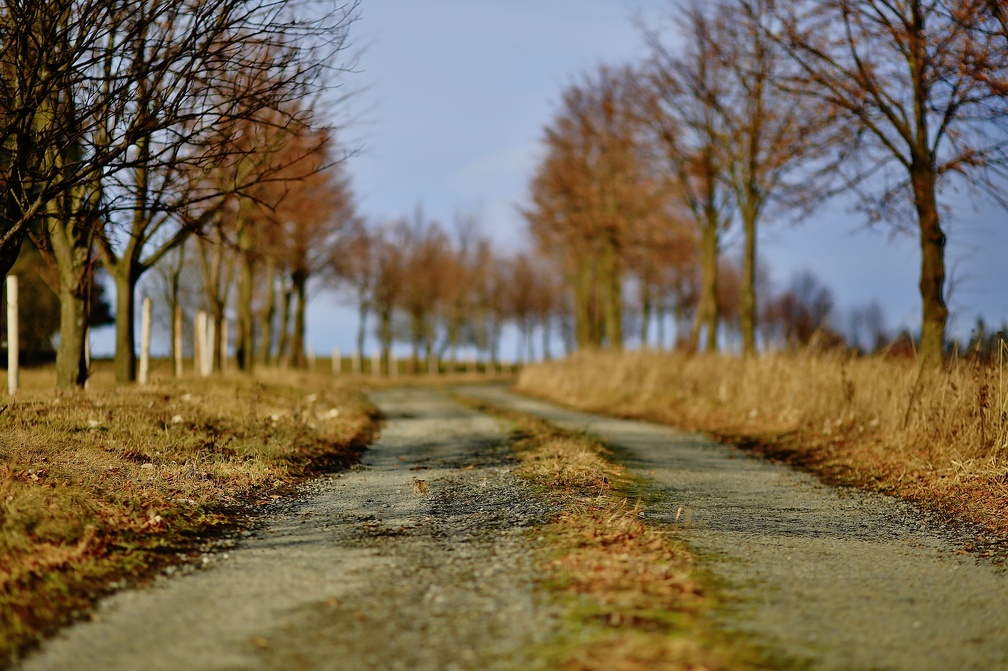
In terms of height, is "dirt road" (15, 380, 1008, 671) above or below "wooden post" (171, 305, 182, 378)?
below

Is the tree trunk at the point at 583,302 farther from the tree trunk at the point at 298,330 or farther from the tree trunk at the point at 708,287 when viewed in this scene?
the tree trunk at the point at 298,330

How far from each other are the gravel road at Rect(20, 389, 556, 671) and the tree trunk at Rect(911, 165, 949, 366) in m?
9.21

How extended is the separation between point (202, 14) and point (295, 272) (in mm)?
25349

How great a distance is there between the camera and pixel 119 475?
7.27 meters

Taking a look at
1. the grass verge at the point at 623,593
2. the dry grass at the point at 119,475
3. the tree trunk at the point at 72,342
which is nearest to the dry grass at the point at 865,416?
the grass verge at the point at 623,593

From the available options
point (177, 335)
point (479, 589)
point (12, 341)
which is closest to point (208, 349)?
point (177, 335)

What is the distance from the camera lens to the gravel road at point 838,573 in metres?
4.00

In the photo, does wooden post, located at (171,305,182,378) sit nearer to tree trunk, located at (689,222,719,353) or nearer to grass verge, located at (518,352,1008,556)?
grass verge, located at (518,352,1008,556)

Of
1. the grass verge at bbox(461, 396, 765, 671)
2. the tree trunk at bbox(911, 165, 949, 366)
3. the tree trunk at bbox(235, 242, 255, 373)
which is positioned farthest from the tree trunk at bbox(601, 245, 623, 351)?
the grass verge at bbox(461, 396, 765, 671)

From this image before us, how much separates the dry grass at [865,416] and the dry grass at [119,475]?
6.72 m

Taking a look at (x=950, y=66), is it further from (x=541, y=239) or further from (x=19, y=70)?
(x=541, y=239)

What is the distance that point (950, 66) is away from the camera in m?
12.1

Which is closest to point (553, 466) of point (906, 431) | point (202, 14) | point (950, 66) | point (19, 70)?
point (906, 431)

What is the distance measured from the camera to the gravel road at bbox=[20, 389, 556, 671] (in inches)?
148
